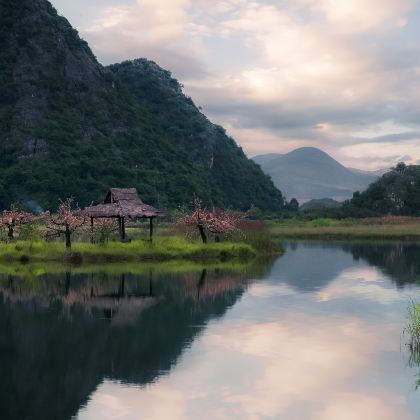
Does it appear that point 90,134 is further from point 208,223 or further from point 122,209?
point 208,223

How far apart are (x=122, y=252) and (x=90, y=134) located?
9138 centimetres

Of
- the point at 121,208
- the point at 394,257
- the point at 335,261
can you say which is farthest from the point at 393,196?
the point at 121,208

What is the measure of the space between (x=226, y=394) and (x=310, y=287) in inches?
748

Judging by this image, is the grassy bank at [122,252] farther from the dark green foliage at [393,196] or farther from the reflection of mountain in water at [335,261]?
the dark green foliage at [393,196]

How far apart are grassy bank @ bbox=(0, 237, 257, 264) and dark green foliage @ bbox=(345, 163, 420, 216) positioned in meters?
74.5

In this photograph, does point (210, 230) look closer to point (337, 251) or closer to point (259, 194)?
point (337, 251)

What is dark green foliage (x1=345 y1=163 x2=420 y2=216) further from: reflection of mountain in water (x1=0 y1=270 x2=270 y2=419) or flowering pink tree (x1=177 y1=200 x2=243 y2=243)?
reflection of mountain in water (x1=0 y1=270 x2=270 y2=419)

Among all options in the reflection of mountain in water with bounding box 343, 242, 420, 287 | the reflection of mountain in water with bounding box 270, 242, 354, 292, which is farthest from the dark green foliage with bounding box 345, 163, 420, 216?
the reflection of mountain in water with bounding box 270, 242, 354, 292

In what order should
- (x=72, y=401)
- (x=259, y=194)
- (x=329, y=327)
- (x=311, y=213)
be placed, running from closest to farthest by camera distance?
(x=72, y=401)
(x=329, y=327)
(x=311, y=213)
(x=259, y=194)

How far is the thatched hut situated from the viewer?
47.1m

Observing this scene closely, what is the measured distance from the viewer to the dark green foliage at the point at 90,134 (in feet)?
375

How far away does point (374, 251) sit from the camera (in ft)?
187

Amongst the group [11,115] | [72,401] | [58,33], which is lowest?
[72,401]

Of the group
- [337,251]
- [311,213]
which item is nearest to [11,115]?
[311,213]
